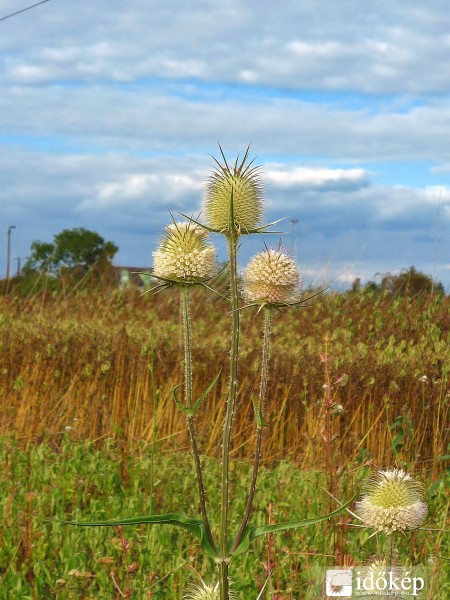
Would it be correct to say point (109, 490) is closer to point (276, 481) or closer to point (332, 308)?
point (276, 481)

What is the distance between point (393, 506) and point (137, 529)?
2.64 meters

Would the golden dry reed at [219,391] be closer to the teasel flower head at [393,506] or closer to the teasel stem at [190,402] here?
the teasel flower head at [393,506]

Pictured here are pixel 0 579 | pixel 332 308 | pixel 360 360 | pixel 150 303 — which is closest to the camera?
pixel 0 579

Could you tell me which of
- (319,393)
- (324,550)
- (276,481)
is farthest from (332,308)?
(324,550)

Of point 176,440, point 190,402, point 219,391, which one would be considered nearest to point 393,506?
point 190,402

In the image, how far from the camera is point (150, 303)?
11.8 m

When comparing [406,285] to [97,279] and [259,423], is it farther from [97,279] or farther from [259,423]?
[259,423]

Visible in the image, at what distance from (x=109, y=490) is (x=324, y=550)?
1.58 meters

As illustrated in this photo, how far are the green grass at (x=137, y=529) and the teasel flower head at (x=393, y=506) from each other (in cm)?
72

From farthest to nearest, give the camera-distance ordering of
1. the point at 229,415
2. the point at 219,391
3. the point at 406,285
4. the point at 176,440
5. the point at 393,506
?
the point at 406,285 < the point at 219,391 < the point at 176,440 < the point at 393,506 < the point at 229,415

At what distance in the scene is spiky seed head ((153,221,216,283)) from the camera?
2244 mm

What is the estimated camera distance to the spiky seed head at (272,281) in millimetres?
2230

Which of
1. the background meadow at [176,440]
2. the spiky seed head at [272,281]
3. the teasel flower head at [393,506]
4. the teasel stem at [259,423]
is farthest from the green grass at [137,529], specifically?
the spiky seed head at [272,281]

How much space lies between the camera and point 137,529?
459 centimetres
